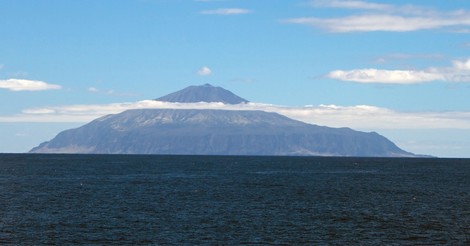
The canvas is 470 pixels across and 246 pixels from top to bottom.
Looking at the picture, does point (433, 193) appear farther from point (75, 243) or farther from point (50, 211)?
point (75, 243)

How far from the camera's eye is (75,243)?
7181cm

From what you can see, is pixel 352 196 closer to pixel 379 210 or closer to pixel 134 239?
pixel 379 210

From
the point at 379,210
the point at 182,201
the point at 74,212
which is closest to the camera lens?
the point at 74,212

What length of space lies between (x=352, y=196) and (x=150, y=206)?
1649 inches

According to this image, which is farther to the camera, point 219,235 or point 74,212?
point 74,212

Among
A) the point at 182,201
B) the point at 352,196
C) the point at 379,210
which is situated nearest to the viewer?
the point at 379,210

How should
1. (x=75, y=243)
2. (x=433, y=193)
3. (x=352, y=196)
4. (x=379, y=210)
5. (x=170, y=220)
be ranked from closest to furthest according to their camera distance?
(x=75, y=243)
(x=170, y=220)
(x=379, y=210)
(x=352, y=196)
(x=433, y=193)

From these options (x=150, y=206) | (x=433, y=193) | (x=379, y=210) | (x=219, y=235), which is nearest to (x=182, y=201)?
(x=150, y=206)

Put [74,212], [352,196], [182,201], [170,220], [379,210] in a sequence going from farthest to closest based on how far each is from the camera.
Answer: [352,196] < [182,201] < [379,210] < [74,212] < [170,220]

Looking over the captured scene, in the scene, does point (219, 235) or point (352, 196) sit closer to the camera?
point (219, 235)

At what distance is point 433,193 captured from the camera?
481 ft

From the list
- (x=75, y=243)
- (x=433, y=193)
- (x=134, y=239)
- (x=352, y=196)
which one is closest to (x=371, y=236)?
(x=134, y=239)

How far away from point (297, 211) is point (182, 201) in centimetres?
2266

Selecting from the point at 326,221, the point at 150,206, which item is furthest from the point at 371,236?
the point at 150,206
